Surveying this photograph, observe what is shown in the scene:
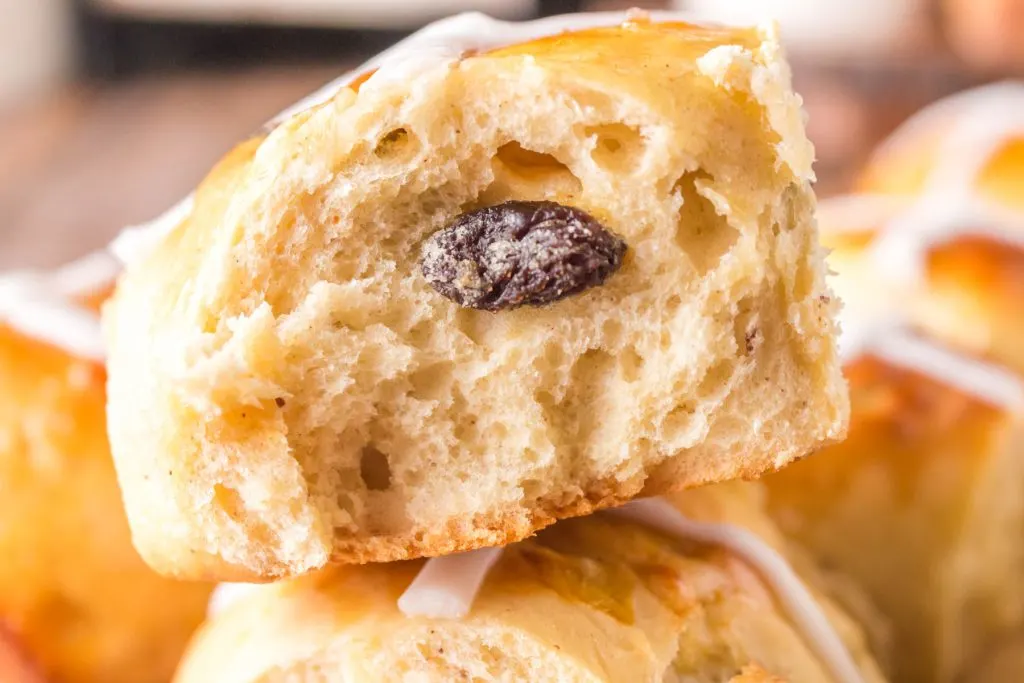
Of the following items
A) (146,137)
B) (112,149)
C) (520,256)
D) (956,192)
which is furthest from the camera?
(146,137)

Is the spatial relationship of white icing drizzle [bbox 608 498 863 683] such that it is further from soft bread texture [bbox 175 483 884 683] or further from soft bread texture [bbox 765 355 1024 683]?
soft bread texture [bbox 765 355 1024 683]

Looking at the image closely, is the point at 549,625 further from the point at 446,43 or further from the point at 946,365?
the point at 946,365

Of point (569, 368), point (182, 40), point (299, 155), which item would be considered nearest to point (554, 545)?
point (569, 368)

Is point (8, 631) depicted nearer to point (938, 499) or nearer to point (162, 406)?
point (162, 406)

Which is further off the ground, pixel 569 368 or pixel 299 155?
pixel 299 155

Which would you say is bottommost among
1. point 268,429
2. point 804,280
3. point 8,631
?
point 8,631

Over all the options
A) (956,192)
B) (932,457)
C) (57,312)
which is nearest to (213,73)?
(57,312)
